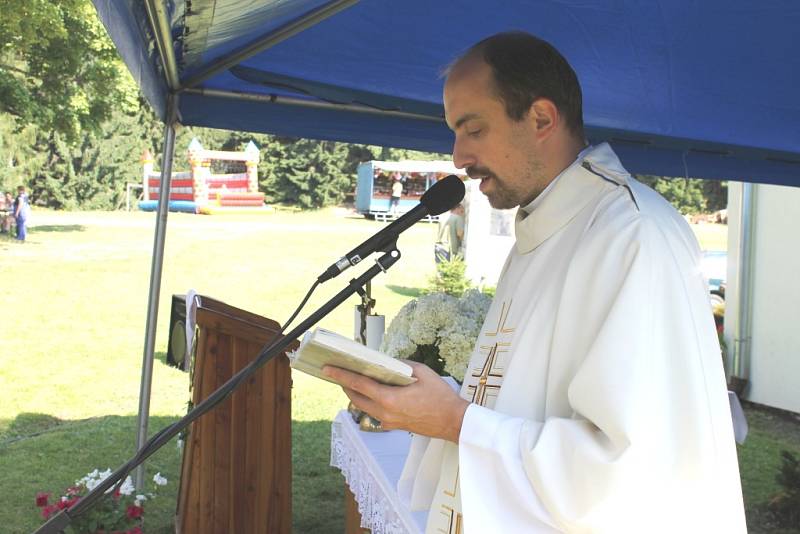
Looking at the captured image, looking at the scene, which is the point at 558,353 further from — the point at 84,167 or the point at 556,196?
the point at 84,167

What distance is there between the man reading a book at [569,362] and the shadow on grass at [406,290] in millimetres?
13705

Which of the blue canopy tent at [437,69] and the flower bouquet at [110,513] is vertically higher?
the blue canopy tent at [437,69]

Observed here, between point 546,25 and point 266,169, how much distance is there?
43.0m

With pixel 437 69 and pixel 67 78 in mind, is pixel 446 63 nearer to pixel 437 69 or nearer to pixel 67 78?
pixel 437 69

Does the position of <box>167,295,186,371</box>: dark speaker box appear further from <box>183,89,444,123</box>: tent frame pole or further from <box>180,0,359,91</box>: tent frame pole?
<box>180,0,359,91</box>: tent frame pole

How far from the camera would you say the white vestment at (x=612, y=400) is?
118 centimetres

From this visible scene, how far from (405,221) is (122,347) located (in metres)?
9.27

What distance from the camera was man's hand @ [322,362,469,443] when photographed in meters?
1.29

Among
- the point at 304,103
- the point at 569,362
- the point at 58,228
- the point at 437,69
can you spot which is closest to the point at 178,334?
the point at 304,103

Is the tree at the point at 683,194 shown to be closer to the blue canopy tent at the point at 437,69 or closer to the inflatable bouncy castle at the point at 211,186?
the inflatable bouncy castle at the point at 211,186

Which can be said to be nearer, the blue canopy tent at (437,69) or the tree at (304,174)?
the blue canopy tent at (437,69)

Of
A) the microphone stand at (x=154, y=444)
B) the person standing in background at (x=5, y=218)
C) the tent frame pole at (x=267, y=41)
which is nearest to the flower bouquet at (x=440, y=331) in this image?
the tent frame pole at (x=267, y=41)

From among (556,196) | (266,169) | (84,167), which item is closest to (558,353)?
(556,196)

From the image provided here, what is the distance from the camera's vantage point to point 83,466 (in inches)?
225
